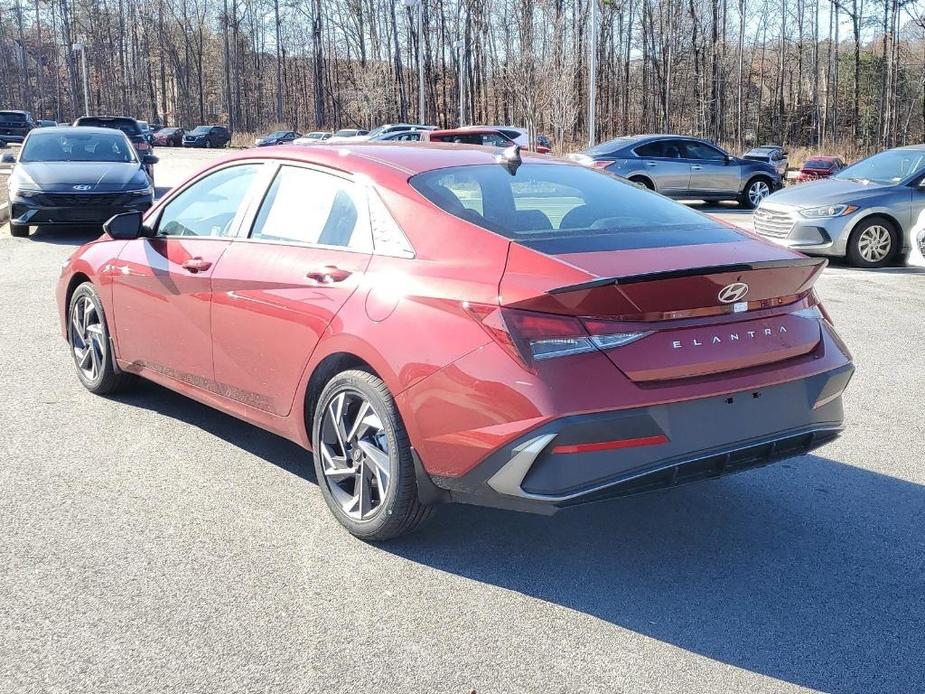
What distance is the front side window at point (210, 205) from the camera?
4926mm

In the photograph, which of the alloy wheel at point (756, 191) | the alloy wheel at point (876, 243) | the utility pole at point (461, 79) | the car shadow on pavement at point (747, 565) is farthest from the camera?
the utility pole at point (461, 79)

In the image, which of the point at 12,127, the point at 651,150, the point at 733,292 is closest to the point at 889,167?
the point at 651,150

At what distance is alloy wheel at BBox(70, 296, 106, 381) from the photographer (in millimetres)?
6035

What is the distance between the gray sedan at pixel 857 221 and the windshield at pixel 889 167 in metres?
0.12

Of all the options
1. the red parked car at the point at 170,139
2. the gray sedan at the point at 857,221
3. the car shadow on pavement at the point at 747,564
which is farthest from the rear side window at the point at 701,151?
the red parked car at the point at 170,139

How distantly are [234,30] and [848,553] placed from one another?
98.1 meters

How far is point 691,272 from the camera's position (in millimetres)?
3459

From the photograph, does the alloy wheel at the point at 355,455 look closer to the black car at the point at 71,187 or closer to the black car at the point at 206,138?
the black car at the point at 71,187

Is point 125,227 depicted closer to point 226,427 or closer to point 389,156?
point 226,427

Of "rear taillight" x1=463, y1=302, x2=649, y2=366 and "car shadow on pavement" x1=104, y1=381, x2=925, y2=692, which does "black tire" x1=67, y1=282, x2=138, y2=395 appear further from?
"rear taillight" x1=463, y1=302, x2=649, y2=366

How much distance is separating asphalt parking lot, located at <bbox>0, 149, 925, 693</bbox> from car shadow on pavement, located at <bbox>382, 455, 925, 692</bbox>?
10mm

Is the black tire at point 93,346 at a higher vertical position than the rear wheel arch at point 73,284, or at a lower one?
lower

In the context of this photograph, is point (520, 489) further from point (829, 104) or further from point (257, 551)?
→ point (829, 104)

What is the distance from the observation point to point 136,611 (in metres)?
3.39
